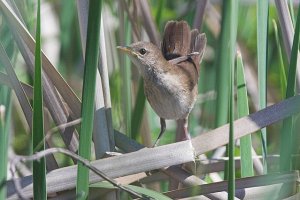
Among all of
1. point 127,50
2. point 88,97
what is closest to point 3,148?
point 88,97

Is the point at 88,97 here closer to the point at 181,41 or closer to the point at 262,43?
the point at 262,43

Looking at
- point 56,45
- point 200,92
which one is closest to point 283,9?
point 200,92

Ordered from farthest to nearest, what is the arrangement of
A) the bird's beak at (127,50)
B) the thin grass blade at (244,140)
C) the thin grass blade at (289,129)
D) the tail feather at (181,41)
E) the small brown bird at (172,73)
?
the tail feather at (181,41) → the small brown bird at (172,73) → the bird's beak at (127,50) → the thin grass blade at (244,140) → the thin grass blade at (289,129)

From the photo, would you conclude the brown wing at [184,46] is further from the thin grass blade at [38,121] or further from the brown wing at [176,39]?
the thin grass blade at [38,121]

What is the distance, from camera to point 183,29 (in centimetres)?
232

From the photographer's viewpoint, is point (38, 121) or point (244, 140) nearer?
point (38, 121)

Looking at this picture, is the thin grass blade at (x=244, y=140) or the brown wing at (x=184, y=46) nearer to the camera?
the thin grass blade at (x=244, y=140)

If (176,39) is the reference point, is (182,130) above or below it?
below

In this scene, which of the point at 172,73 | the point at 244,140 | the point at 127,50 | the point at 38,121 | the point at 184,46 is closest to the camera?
the point at 38,121

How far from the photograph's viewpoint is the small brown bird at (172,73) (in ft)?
7.25

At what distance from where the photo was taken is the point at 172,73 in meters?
2.29

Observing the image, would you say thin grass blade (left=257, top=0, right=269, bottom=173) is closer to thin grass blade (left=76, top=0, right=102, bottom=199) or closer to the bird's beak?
the bird's beak

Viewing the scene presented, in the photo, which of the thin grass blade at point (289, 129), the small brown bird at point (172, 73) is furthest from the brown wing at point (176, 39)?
the thin grass blade at point (289, 129)

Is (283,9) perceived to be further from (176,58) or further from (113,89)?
(113,89)
